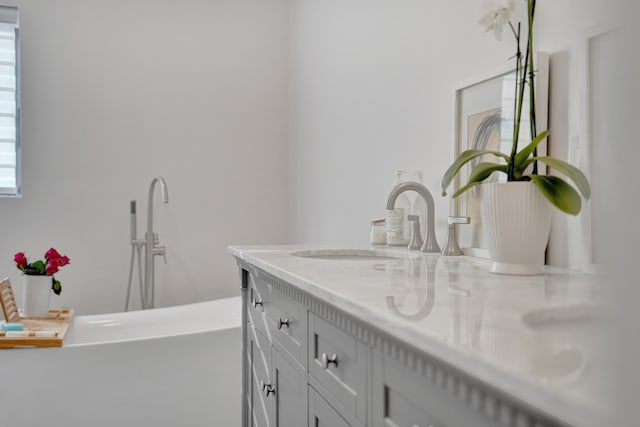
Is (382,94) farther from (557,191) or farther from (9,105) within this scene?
(9,105)

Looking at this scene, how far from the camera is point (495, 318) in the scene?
618mm

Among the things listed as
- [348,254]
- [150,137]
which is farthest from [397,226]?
[150,137]

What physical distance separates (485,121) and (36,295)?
6.71 feet

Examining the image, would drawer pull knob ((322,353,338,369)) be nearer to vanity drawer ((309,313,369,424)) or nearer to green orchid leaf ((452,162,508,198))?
vanity drawer ((309,313,369,424))

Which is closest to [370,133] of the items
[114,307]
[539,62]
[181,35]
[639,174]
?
[539,62]

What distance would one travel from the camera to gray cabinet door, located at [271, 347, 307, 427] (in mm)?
1136

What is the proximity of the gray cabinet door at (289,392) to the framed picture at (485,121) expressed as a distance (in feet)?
1.83

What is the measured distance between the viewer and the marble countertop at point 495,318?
1.08 feet

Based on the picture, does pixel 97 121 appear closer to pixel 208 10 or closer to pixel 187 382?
pixel 208 10

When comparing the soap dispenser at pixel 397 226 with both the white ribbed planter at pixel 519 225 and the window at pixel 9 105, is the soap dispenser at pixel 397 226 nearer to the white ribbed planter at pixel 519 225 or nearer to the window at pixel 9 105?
the white ribbed planter at pixel 519 225

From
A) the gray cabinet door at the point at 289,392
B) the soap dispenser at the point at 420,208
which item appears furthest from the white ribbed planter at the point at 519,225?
the soap dispenser at the point at 420,208

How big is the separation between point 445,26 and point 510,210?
0.88m

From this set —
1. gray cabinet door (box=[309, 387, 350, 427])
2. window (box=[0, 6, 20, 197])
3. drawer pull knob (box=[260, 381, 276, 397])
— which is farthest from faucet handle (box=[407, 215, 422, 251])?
window (box=[0, 6, 20, 197])

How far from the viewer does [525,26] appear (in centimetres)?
130
